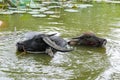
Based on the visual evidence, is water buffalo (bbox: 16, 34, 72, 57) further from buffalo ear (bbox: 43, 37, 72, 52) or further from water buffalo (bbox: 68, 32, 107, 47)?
water buffalo (bbox: 68, 32, 107, 47)

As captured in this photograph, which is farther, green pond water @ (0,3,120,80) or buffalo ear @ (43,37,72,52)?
buffalo ear @ (43,37,72,52)

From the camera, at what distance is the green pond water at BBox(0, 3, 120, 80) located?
4.37m

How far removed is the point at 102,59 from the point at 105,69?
0.51 meters

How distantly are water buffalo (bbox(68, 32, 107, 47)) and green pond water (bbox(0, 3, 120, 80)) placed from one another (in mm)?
106

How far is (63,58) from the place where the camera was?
5117mm

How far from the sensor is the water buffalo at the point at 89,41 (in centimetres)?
582

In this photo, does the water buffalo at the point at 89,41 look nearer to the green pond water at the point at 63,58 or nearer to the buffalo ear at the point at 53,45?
the green pond water at the point at 63,58

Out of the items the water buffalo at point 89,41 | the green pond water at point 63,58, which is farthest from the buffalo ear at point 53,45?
the water buffalo at point 89,41

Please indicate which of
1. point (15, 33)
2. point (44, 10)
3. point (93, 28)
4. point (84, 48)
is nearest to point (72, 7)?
point (44, 10)

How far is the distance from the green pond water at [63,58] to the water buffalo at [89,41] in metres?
0.11

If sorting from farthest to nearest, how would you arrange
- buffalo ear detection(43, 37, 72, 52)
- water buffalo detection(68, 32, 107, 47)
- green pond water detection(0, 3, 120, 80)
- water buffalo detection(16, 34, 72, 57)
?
water buffalo detection(68, 32, 107, 47) < water buffalo detection(16, 34, 72, 57) < buffalo ear detection(43, 37, 72, 52) < green pond water detection(0, 3, 120, 80)

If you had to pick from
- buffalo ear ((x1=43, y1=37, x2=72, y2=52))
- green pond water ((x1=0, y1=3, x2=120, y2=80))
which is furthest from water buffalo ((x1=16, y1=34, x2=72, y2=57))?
green pond water ((x1=0, y1=3, x2=120, y2=80))

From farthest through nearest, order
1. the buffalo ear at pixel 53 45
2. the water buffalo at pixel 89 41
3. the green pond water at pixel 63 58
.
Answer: the water buffalo at pixel 89 41 → the buffalo ear at pixel 53 45 → the green pond water at pixel 63 58

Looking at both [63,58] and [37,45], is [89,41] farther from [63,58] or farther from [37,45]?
[37,45]
